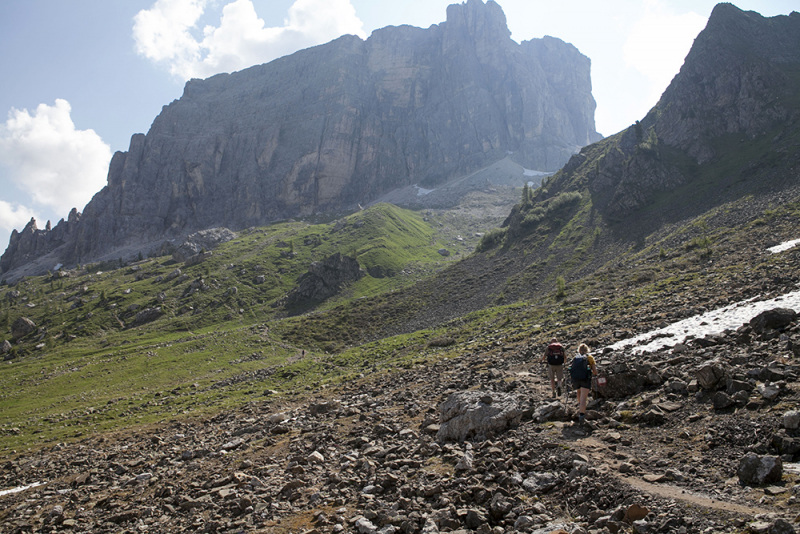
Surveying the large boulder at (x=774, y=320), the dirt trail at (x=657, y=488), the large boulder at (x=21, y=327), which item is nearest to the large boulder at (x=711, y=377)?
the dirt trail at (x=657, y=488)

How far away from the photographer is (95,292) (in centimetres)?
14350

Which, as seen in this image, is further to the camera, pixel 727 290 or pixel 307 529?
pixel 727 290

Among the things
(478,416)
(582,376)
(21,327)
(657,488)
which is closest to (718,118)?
(582,376)

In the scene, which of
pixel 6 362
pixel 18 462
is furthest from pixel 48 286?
pixel 18 462

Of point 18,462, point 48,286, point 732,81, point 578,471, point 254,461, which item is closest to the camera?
point 578,471

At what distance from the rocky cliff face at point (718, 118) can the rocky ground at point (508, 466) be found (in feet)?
277

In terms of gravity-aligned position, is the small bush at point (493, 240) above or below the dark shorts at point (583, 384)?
above

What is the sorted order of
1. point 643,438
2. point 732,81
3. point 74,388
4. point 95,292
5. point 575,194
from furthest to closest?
point 95,292
point 575,194
point 732,81
point 74,388
point 643,438

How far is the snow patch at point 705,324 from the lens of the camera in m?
22.7

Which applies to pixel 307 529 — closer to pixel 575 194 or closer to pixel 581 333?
pixel 581 333

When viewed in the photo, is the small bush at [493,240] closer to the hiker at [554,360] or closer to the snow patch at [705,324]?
the snow patch at [705,324]

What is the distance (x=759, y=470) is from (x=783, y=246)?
46241mm

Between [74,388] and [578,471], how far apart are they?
242 ft

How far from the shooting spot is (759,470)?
28.5 feet
